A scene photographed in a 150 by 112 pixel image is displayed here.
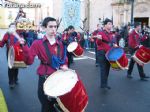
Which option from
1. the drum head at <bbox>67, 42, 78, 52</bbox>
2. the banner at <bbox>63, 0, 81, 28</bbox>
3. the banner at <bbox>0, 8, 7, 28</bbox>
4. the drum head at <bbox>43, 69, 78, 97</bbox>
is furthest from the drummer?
the drum head at <bbox>67, 42, 78, 52</bbox>

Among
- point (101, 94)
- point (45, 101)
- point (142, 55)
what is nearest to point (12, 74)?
point (101, 94)

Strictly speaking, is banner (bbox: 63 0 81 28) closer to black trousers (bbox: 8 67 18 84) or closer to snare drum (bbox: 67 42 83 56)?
black trousers (bbox: 8 67 18 84)

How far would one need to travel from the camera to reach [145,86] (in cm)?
886

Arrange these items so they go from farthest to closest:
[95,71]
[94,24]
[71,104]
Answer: [94,24], [95,71], [71,104]

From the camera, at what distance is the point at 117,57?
7906 mm

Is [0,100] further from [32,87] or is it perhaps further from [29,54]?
[32,87]

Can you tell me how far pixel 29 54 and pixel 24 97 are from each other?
324cm

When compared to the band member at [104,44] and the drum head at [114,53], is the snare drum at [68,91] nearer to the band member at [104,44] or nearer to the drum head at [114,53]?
the drum head at [114,53]

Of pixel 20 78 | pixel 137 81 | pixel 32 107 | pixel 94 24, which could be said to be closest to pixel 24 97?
pixel 32 107

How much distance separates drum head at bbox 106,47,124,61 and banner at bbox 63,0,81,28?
121cm

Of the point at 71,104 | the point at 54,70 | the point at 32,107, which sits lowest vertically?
the point at 32,107

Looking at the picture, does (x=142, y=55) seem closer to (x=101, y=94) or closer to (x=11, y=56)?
(x=101, y=94)

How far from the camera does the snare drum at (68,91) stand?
4.08m

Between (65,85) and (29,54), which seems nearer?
(65,85)
